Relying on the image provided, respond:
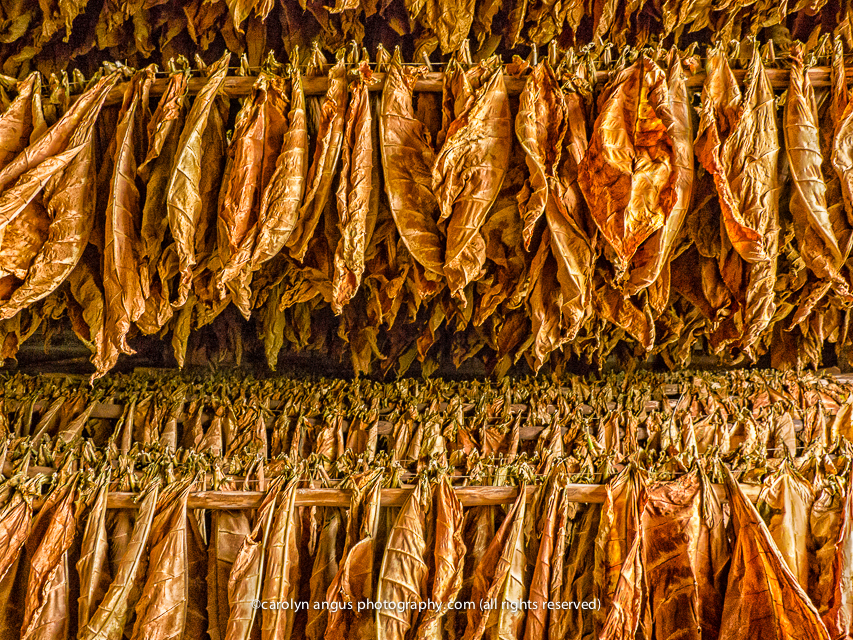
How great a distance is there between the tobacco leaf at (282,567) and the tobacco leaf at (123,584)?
230 mm

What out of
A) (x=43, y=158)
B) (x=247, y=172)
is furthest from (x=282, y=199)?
(x=43, y=158)

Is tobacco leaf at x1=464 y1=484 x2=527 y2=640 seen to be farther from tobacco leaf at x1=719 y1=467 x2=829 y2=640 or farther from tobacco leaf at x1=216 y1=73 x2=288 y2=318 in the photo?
tobacco leaf at x1=216 y1=73 x2=288 y2=318

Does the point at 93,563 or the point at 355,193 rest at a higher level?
the point at 355,193

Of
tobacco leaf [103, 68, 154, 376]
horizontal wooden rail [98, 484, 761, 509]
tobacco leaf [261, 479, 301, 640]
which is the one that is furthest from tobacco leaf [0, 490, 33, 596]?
tobacco leaf [261, 479, 301, 640]

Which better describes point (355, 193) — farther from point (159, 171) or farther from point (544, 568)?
point (544, 568)

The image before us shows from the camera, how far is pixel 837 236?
101cm

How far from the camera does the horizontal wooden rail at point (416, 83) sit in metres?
1.05

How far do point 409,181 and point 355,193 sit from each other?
10cm

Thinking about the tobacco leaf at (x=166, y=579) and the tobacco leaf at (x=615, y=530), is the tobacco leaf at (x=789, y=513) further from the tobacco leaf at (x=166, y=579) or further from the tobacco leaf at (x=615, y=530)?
the tobacco leaf at (x=166, y=579)

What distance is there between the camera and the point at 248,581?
1.05 meters

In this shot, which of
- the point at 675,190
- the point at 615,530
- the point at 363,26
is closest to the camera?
the point at 675,190

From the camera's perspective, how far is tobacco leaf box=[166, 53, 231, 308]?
101cm


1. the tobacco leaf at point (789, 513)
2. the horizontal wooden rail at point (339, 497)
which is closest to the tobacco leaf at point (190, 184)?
the horizontal wooden rail at point (339, 497)

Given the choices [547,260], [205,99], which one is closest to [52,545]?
[205,99]
